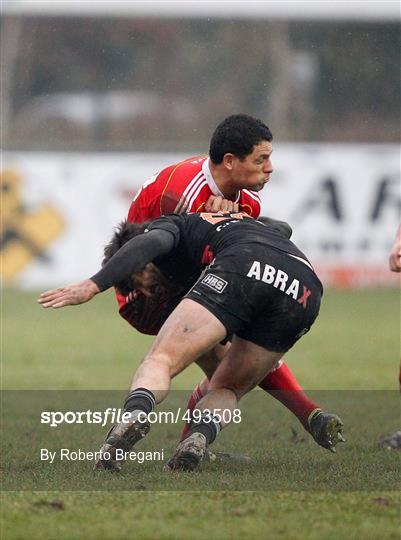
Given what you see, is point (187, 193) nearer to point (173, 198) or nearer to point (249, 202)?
point (173, 198)

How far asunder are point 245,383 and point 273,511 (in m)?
1.56

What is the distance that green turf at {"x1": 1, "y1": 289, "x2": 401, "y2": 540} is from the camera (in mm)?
5020

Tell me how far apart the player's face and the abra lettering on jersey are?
4.02ft

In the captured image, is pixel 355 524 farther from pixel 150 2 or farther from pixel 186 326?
pixel 150 2

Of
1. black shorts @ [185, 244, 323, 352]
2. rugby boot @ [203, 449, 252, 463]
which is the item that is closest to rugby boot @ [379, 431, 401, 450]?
rugby boot @ [203, 449, 252, 463]

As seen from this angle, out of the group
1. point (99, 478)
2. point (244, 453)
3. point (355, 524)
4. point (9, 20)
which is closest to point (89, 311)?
point (9, 20)

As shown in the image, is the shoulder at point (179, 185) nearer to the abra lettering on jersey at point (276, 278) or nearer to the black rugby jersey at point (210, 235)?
the black rugby jersey at point (210, 235)

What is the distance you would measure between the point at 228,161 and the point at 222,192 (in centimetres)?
24

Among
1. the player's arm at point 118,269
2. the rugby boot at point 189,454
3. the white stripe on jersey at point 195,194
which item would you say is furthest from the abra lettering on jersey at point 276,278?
the white stripe on jersey at point 195,194

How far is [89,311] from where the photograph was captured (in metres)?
17.5

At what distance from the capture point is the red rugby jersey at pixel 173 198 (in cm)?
767

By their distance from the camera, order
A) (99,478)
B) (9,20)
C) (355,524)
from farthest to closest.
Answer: (9,20)
(99,478)
(355,524)

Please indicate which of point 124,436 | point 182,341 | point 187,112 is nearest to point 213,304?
point 182,341

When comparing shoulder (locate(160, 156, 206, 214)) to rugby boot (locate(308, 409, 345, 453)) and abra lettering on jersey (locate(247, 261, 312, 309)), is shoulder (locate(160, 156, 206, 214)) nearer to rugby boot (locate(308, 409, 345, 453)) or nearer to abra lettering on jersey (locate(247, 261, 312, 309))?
abra lettering on jersey (locate(247, 261, 312, 309))
